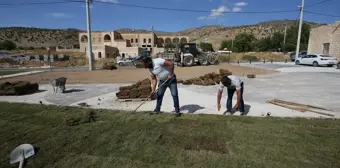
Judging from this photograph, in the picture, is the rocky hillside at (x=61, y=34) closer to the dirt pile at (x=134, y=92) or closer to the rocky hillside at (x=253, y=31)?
the rocky hillside at (x=253, y=31)

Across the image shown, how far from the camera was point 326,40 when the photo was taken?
26141 mm

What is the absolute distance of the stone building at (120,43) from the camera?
156 ft

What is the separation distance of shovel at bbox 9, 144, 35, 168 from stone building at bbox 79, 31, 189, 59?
149ft

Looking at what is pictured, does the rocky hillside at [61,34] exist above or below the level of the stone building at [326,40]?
above

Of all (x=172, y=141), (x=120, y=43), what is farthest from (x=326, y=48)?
(x=120, y=43)

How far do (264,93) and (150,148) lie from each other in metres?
6.58

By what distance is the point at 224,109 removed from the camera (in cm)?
600

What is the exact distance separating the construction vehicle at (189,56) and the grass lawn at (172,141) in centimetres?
1516

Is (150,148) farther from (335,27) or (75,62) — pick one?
(75,62)

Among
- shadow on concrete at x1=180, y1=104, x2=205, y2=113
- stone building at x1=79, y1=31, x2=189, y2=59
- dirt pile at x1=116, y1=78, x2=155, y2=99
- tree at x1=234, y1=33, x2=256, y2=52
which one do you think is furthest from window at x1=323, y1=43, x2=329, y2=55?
stone building at x1=79, y1=31, x2=189, y2=59

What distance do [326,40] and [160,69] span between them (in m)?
30.0

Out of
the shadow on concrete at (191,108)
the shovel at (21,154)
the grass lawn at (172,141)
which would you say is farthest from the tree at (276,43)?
the shovel at (21,154)

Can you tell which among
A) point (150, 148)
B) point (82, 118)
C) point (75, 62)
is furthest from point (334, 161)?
point (75, 62)

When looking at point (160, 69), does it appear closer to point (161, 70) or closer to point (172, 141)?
point (161, 70)
